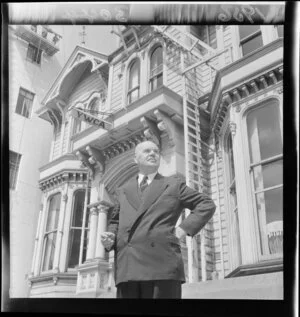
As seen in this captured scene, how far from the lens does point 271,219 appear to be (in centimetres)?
285

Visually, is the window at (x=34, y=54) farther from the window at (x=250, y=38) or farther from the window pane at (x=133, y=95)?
the window at (x=250, y=38)

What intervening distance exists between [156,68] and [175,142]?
136 cm

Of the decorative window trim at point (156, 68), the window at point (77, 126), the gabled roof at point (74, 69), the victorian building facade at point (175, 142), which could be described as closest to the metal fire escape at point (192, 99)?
the victorian building facade at point (175, 142)

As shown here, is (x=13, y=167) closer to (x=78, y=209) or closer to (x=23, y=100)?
(x=23, y=100)

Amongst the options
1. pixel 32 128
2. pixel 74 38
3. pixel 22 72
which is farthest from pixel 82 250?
pixel 74 38

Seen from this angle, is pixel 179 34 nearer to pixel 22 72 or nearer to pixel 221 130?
pixel 221 130

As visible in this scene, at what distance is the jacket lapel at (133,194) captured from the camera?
2.07m

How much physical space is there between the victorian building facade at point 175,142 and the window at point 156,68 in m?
0.01

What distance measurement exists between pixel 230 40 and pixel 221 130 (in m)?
1.10

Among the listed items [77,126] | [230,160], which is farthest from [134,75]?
[230,160]

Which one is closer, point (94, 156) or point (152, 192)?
point (152, 192)

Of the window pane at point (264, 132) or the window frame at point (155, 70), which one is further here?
the window frame at point (155, 70)

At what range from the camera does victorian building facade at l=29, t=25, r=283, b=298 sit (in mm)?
3047

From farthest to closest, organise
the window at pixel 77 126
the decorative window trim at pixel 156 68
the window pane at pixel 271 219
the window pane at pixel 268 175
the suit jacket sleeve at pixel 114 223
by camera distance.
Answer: the window at pixel 77 126
the decorative window trim at pixel 156 68
the window pane at pixel 268 175
the window pane at pixel 271 219
the suit jacket sleeve at pixel 114 223
